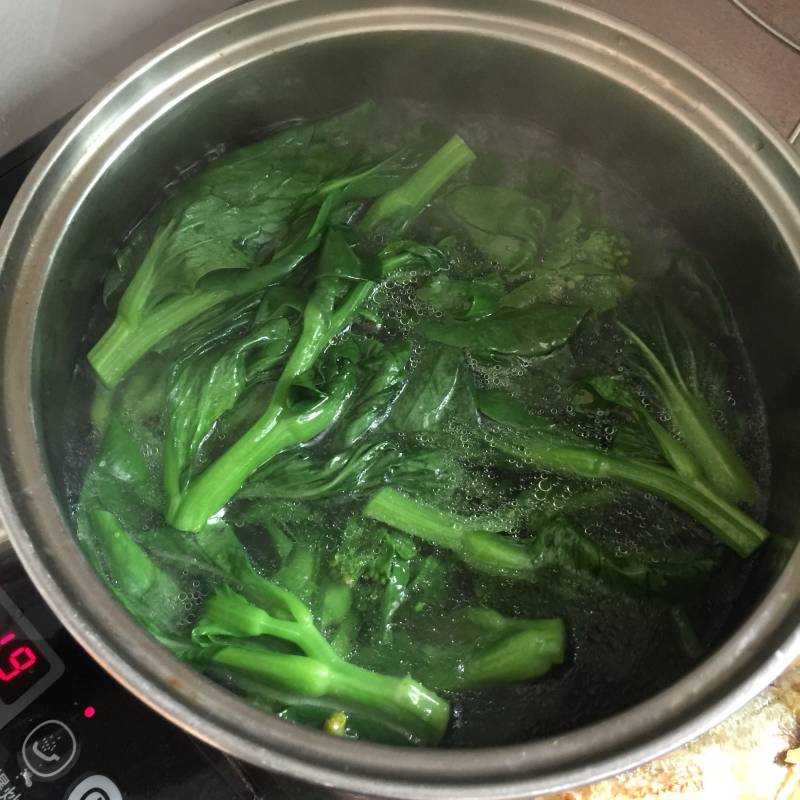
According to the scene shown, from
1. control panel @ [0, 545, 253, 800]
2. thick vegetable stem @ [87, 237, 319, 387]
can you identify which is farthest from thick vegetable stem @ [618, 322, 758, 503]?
control panel @ [0, 545, 253, 800]

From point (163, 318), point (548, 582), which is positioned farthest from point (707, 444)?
point (163, 318)

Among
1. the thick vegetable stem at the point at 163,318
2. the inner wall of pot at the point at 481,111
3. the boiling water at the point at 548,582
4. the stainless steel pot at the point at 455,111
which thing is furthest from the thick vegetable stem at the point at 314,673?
the thick vegetable stem at the point at 163,318

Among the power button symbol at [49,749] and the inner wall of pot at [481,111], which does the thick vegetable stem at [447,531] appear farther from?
the power button symbol at [49,749]

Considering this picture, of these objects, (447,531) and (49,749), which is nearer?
(49,749)

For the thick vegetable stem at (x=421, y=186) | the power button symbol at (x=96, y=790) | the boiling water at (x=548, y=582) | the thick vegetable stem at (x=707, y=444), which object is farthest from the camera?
the thick vegetable stem at (x=421, y=186)

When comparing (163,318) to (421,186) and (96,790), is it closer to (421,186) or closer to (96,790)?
(421,186)

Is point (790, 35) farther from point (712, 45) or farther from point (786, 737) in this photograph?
point (786, 737)
